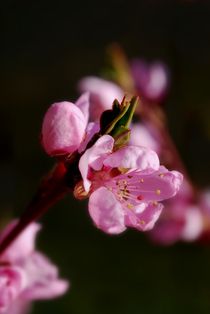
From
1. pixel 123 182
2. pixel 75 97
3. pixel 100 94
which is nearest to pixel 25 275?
pixel 123 182

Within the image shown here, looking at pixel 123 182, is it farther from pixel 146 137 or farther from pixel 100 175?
pixel 146 137

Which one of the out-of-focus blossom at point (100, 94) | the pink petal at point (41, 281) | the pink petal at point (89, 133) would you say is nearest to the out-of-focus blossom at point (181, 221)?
the out-of-focus blossom at point (100, 94)

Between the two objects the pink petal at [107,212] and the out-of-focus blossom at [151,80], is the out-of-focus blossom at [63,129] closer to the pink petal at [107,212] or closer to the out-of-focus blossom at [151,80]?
the pink petal at [107,212]

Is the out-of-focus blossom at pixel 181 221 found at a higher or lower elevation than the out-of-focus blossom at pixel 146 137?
lower

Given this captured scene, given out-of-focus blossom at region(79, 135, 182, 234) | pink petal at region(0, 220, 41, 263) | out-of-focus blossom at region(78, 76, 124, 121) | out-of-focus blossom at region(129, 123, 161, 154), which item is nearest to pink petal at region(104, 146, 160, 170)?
out-of-focus blossom at region(79, 135, 182, 234)

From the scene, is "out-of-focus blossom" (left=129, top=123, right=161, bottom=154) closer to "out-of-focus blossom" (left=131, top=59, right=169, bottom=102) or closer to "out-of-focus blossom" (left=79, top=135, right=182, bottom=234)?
"out-of-focus blossom" (left=131, top=59, right=169, bottom=102)

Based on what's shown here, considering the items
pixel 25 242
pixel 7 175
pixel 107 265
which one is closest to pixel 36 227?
pixel 25 242

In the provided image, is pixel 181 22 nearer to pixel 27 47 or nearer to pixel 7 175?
pixel 27 47
